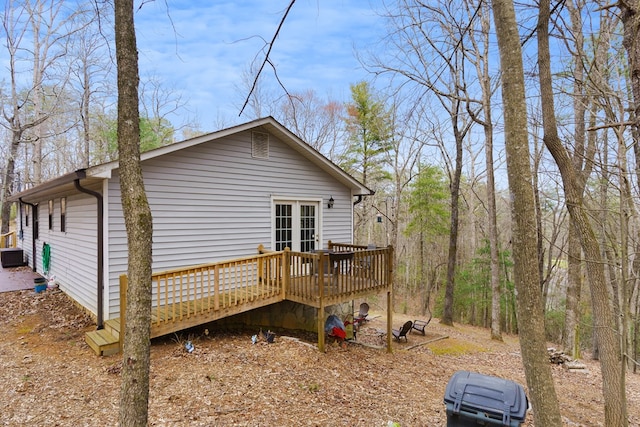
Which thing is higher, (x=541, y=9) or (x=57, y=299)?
(x=541, y=9)

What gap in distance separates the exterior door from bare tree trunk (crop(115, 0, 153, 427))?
18.8 feet

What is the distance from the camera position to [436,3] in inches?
416

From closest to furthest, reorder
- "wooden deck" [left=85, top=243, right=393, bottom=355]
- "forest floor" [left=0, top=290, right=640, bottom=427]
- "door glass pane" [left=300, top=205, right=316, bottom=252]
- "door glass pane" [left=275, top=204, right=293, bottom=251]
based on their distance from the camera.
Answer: "forest floor" [left=0, top=290, right=640, bottom=427], "wooden deck" [left=85, top=243, right=393, bottom=355], "door glass pane" [left=275, top=204, right=293, bottom=251], "door glass pane" [left=300, top=205, right=316, bottom=252]

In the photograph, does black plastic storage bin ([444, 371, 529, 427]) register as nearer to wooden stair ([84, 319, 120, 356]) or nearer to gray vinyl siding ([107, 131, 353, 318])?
wooden stair ([84, 319, 120, 356])

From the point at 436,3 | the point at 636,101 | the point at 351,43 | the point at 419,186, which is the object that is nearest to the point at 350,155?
the point at 419,186

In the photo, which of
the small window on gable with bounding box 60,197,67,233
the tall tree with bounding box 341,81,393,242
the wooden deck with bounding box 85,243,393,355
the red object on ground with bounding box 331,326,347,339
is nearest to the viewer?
the wooden deck with bounding box 85,243,393,355

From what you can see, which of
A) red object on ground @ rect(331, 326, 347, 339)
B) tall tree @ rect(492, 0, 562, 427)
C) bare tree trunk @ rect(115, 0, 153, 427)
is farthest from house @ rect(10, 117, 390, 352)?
tall tree @ rect(492, 0, 562, 427)

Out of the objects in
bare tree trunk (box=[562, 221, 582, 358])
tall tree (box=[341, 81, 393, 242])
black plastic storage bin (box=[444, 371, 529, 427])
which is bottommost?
bare tree trunk (box=[562, 221, 582, 358])

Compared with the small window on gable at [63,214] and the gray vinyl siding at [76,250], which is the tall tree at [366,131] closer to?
the small window on gable at [63,214]

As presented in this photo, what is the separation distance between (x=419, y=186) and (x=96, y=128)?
19198 millimetres

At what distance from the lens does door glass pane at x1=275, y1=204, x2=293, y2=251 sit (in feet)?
27.7

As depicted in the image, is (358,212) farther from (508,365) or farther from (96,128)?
(96,128)

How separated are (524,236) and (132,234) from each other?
3192 mm

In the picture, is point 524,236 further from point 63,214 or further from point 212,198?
point 63,214
